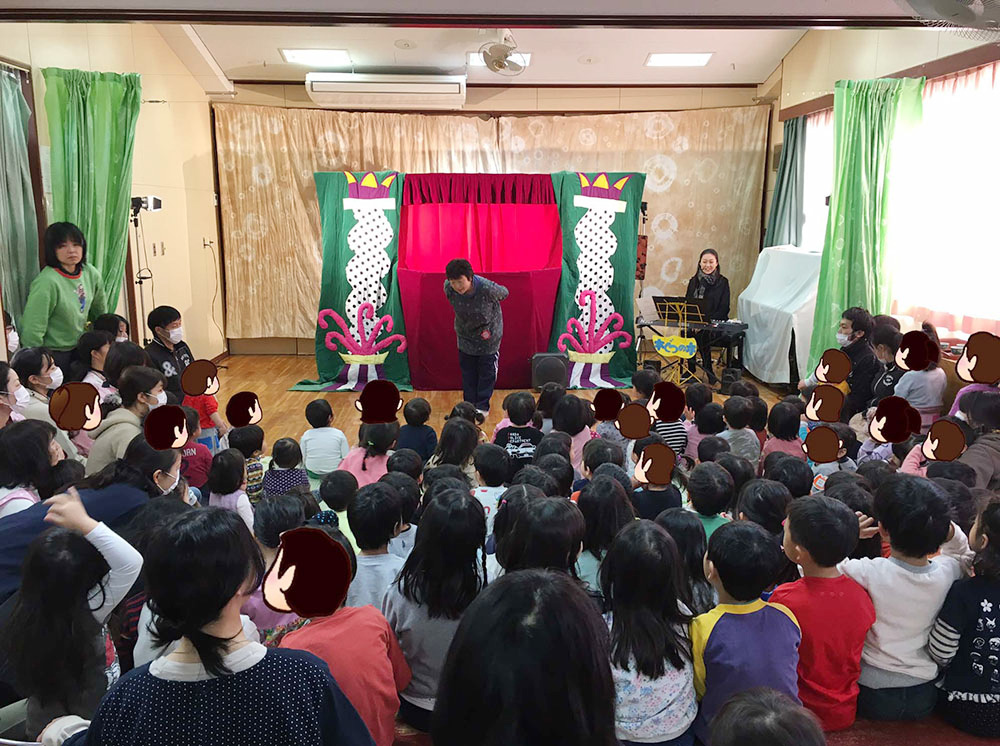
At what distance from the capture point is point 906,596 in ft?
5.56

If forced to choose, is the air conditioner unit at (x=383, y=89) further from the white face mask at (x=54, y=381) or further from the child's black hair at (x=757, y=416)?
the child's black hair at (x=757, y=416)

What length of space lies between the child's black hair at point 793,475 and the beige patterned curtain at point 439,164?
473cm

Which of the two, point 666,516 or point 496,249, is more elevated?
point 496,249

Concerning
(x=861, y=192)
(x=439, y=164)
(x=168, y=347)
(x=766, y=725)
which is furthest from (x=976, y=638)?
(x=439, y=164)

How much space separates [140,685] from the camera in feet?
3.07

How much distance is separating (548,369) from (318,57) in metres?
3.17

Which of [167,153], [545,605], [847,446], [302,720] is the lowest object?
Answer: [847,446]

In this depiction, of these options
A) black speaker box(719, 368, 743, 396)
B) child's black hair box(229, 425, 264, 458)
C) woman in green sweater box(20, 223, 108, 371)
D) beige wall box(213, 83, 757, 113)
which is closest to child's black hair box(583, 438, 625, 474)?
child's black hair box(229, 425, 264, 458)

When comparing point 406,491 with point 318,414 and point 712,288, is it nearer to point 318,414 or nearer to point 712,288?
point 318,414

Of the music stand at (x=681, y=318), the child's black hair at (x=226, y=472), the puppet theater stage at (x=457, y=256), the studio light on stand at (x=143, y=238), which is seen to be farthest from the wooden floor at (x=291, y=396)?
the child's black hair at (x=226, y=472)

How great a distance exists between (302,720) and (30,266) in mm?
3731

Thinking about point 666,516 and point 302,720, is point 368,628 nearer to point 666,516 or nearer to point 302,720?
point 302,720

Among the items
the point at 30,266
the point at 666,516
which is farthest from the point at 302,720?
the point at 30,266

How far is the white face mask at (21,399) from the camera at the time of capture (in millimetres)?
2738
